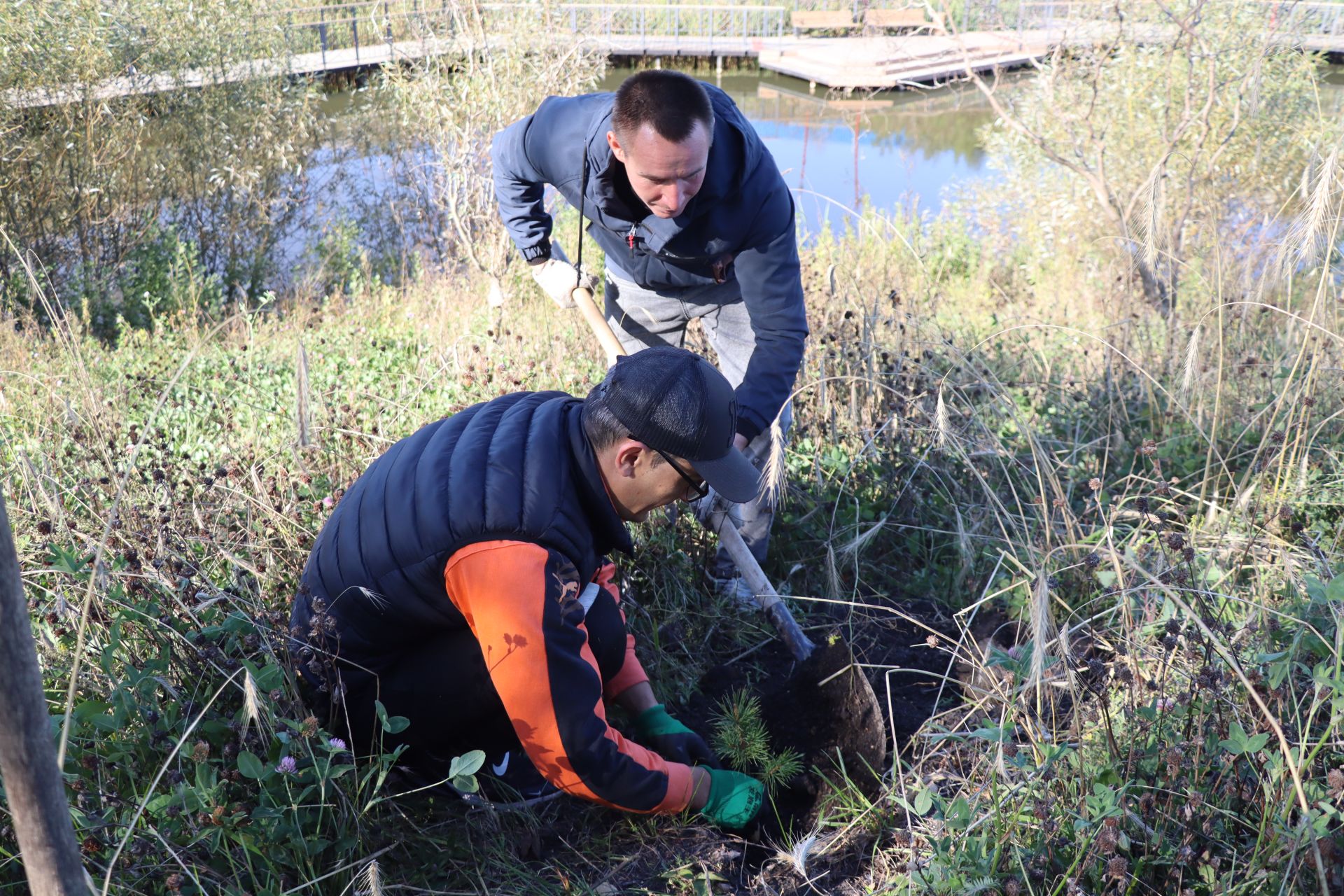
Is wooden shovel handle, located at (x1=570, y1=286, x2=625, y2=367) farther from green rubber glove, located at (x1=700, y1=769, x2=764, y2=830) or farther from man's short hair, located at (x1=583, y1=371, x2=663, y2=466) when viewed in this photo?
green rubber glove, located at (x1=700, y1=769, x2=764, y2=830)

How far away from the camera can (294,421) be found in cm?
350

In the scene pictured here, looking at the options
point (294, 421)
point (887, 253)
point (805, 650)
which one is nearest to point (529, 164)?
point (294, 421)

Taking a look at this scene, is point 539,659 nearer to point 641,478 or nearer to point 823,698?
point 641,478

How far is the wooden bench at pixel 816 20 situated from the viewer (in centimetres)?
1758

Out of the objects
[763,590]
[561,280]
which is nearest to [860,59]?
[561,280]

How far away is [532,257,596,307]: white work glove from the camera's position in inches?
136

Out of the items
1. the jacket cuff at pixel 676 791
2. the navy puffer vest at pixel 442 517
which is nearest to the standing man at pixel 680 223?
the navy puffer vest at pixel 442 517

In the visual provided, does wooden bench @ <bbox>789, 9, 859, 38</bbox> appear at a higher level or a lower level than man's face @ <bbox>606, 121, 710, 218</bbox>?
higher

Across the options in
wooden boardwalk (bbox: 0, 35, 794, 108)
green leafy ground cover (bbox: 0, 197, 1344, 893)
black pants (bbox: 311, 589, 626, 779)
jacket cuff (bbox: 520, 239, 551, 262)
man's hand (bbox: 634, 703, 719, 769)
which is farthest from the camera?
wooden boardwalk (bbox: 0, 35, 794, 108)

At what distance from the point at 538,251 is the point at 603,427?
5.68ft

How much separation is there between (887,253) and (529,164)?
4.08m

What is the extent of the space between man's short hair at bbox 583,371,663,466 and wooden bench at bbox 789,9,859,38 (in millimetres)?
16768

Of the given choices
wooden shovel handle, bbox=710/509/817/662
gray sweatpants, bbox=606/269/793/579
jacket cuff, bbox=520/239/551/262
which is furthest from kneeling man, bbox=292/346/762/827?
jacket cuff, bbox=520/239/551/262

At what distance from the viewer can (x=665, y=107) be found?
2.71m
